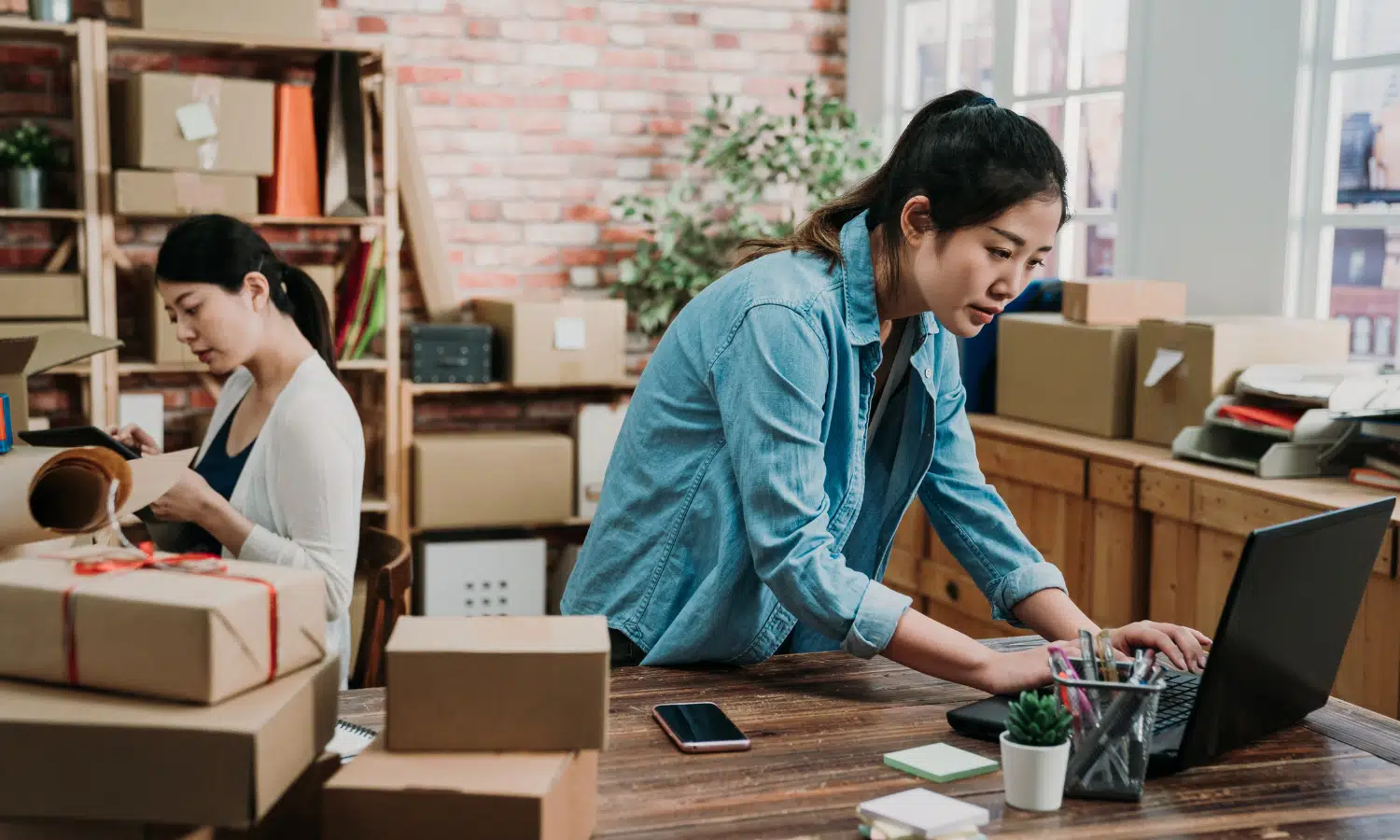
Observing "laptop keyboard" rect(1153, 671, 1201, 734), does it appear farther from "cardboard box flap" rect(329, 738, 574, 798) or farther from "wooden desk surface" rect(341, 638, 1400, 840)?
"cardboard box flap" rect(329, 738, 574, 798)

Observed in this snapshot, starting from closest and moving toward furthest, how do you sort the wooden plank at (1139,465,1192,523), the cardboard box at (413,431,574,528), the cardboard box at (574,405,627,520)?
1. the wooden plank at (1139,465,1192,523)
2. the cardboard box at (413,431,574,528)
3. the cardboard box at (574,405,627,520)

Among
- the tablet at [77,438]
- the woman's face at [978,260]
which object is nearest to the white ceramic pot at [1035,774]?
the woman's face at [978,260]

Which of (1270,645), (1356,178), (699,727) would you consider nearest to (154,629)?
(699,727)

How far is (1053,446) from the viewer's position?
357 centimetres

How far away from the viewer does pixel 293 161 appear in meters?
4.27

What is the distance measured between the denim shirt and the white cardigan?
2.23ft

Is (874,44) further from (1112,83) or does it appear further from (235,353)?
(235,353)

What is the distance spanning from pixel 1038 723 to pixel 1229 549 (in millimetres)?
1901

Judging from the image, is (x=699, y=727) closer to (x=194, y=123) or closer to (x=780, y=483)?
(x=780, y=483)

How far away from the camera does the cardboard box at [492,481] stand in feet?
14.6

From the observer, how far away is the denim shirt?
1.58 m

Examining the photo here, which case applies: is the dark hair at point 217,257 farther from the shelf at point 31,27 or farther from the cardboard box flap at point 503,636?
the shelf at point 31,27

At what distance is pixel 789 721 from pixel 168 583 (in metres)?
0.69

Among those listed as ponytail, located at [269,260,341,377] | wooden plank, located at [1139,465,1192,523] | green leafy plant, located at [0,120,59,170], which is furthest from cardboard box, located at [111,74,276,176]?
wooden plank, located at [1139,465,1192,523]
